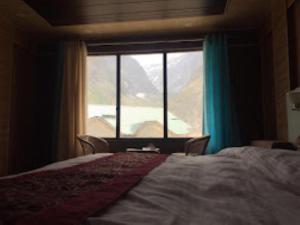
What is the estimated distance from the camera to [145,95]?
→ 5.40m

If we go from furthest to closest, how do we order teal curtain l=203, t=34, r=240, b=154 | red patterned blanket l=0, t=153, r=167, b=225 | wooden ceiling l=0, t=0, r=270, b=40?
teal curtain l=203, t=34, r=240, b=154 < wooden ceiling l=0, t=0, r=270, b=40 < red patterned blanket l=0, t=153, r=167, b=225

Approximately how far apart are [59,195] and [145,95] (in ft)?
14.4

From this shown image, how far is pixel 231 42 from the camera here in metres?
5.02

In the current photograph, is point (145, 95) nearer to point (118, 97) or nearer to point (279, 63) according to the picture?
point (118, 97)

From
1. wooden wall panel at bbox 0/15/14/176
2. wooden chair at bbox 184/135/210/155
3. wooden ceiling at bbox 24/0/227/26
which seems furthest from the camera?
wooden chair at bbox 184/135/210/155

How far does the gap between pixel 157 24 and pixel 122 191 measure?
3967 mm

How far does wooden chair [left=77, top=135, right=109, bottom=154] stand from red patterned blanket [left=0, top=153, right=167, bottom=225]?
308cm

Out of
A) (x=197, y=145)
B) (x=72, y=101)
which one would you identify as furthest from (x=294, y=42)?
(x=72, y=101)

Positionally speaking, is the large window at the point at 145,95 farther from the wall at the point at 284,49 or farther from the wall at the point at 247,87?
the wall at the point at 284,49

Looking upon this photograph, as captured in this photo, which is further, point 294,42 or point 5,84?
point 5,84

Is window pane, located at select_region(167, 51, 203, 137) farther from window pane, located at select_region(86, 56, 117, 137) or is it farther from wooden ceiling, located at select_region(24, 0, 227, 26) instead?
wooden ceiling, located at select_region(24, 0, 227, 26)

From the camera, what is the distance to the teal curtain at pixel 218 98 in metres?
4.78

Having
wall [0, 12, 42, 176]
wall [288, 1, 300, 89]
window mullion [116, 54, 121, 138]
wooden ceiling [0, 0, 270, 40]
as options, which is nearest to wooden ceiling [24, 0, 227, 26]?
wooden ceiling [0, 0, 270, 40]

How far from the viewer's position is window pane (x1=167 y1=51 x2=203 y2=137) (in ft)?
17.1
